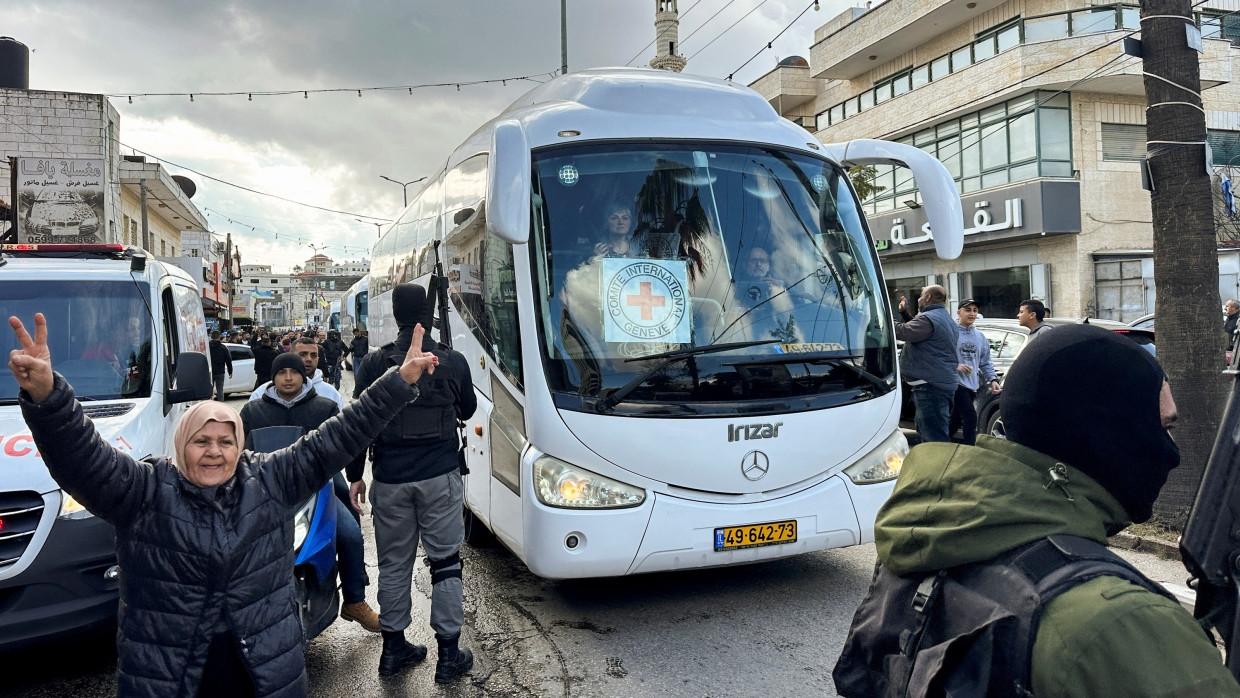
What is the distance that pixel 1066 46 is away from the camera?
21.3 metres

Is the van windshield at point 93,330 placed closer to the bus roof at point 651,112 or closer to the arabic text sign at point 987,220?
the bus roof at point 651,112

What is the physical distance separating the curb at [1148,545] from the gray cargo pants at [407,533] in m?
4.56

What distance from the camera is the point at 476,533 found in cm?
616

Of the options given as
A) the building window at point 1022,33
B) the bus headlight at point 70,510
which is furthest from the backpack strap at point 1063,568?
the building window at point 1022,33

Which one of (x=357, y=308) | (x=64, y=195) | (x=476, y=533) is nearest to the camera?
(x=476, y=533)

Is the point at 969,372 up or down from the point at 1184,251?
down

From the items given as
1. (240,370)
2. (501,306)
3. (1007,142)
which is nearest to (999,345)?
(501,306)

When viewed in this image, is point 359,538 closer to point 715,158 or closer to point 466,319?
point 466,319

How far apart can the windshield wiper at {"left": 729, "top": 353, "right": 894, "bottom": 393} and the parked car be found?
18173 millimetres

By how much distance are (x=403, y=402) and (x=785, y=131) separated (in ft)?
11.4

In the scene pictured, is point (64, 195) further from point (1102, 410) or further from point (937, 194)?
point (1102, 410)

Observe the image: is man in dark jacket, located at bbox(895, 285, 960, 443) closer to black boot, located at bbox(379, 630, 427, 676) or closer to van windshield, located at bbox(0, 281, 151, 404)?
black boot, located at bbox(379, 630, 427, 676)

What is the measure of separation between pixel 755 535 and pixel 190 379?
3268 mm

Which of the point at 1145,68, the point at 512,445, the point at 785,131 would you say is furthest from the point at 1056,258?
the point at 512,445
